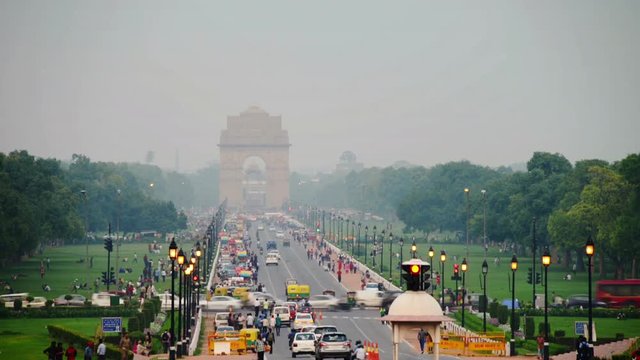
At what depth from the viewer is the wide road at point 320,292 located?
5156cm

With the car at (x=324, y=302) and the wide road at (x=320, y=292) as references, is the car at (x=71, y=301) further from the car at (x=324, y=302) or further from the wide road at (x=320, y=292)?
the wide road at (x=320, y=292)

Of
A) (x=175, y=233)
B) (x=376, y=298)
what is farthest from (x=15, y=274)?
(x=175, y=233)

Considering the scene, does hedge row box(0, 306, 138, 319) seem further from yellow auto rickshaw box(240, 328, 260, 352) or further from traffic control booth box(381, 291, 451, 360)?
traffic control booth box(381, 291, 451, 360)

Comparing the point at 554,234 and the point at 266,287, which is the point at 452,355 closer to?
the point at 266,287

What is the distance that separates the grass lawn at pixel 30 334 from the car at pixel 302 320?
25.3ft

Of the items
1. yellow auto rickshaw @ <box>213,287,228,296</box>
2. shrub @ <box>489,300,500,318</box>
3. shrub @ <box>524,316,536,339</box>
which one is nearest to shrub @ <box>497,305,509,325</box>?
shrub @ <box>489,300,500,318</box>

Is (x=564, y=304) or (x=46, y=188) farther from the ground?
(x=46, y=188)

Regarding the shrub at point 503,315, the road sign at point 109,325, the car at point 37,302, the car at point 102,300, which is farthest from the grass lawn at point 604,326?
the car at point 37,302

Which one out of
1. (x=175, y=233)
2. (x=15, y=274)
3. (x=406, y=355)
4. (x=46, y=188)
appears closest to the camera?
(x=406, y=355)

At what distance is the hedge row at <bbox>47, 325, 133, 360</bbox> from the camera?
1766 inches

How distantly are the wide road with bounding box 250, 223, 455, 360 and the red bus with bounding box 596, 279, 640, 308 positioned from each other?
1046 cm

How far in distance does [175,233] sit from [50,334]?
10373 cm

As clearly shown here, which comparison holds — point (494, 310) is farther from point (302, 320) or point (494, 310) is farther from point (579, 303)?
point (302, 320)

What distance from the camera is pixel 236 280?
84.1m
